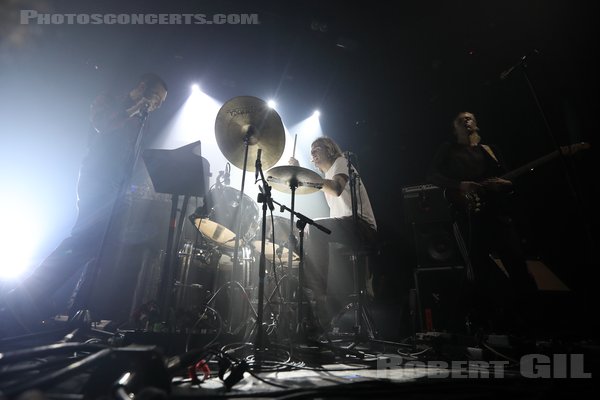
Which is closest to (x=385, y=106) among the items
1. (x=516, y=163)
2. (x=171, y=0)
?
(x=516, y=163)

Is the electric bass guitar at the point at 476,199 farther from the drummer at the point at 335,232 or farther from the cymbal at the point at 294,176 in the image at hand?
the cymbal at the point at 294,176

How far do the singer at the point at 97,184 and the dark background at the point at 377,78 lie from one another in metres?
2.54

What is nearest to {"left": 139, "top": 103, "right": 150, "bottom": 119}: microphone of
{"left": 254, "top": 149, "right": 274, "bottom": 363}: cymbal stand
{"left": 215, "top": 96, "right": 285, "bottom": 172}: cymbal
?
{"left": 215, "top": 96, "right": 285, "bottom": 172}: cymbal

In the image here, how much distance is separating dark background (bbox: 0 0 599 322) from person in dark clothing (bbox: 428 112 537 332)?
116 cm

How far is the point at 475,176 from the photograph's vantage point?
3.61 meters

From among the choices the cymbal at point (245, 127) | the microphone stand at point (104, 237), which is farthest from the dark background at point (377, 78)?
the microphone stand at point (104, 237)

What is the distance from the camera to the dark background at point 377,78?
4582 millimetres

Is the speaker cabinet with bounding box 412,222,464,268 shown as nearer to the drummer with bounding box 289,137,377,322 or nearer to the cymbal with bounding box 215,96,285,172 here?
the drummer with bounding box 289,137,377,322

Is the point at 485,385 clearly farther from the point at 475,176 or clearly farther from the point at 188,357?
the point at 475,176

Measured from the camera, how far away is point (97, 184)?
2.89 meters

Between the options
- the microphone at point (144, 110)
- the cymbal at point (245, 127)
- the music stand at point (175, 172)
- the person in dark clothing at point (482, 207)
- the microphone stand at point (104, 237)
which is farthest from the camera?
the cymbal at point (245, 127)

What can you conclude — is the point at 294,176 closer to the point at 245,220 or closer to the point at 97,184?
the point at 245,220

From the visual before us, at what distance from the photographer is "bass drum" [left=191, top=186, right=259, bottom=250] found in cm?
363

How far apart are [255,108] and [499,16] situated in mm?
4750
